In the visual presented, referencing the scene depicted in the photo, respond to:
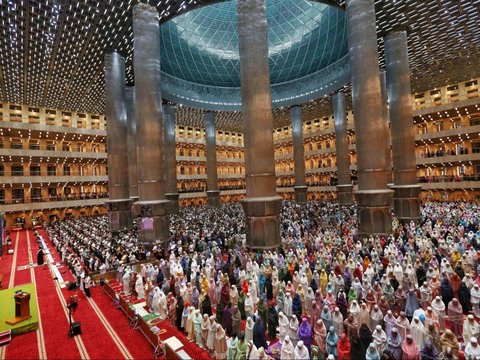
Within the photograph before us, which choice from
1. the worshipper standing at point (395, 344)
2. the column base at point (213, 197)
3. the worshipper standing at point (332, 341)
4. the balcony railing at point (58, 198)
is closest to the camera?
the worshipper standing at point (395, 344)

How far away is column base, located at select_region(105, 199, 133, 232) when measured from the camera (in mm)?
17672

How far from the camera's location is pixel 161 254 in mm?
12492

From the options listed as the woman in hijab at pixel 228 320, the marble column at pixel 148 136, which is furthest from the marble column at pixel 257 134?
the woman in hijab at pixel 228 320

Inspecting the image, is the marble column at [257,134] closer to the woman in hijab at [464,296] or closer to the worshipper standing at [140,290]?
the worshipper standing at [140,290]

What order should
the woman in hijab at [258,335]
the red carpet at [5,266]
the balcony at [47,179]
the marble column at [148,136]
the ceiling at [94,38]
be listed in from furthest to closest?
the balcony at [47,179] → the ceiling at [94,38] → the marble column at [148,136] → the red carpet at [5,266] → the woman in hijab at [258,335]

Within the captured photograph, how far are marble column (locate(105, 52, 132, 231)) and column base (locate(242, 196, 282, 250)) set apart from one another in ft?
32.4

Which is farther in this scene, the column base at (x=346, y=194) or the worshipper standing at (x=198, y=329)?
the column base at (x=346, y=194)

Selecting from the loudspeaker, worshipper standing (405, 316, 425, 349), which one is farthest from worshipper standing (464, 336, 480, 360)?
the loudspeaker

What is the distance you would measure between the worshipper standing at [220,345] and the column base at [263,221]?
642cm

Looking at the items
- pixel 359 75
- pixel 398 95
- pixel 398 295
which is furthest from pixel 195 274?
pixel 398 95

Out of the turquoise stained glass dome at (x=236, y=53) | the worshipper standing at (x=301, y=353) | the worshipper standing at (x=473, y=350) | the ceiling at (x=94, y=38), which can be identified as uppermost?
the turquoise stained glass dome at (x=236, y=53)

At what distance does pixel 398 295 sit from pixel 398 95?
13913 mm

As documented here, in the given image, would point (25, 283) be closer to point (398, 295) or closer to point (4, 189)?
point (398, 295)

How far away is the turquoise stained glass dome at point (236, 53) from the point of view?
2548 cm
